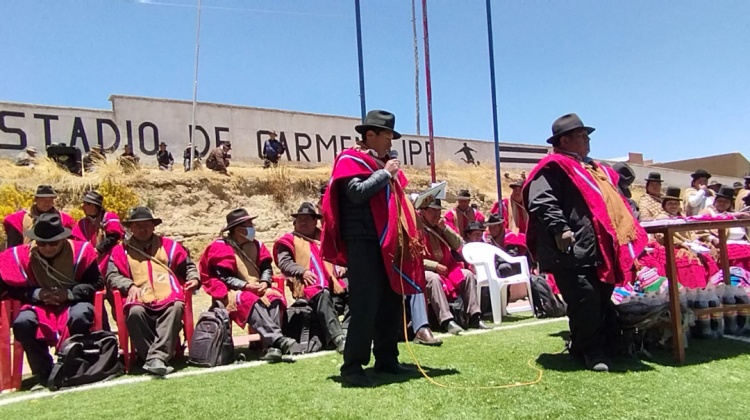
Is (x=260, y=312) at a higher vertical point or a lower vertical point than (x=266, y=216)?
lower

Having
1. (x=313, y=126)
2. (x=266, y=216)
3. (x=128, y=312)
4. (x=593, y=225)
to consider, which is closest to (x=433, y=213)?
(x=593, y=225)

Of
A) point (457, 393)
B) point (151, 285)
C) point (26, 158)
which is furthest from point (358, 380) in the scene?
point (26, 158)

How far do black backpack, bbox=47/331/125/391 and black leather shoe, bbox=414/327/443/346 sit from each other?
2596mm

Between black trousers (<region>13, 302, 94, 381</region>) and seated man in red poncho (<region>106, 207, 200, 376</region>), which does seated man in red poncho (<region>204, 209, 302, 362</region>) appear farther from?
black trousers (<region>13, 302, 94, 381</region>)

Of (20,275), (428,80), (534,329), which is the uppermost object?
(428,80)

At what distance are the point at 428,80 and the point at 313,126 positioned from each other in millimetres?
10771

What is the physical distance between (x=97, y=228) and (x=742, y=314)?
697cm

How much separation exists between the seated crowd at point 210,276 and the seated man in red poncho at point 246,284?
1cm

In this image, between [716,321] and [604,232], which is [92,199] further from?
[716,321]

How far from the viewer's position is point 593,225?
12.6 feet

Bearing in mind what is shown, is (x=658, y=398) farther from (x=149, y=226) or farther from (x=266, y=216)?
(x=266, y=216)

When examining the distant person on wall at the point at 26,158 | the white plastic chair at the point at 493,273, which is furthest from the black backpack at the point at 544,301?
the distant person on wall at the point at 26,158

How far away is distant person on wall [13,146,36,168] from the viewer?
14.7 metres

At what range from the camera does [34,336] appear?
14.7ft
